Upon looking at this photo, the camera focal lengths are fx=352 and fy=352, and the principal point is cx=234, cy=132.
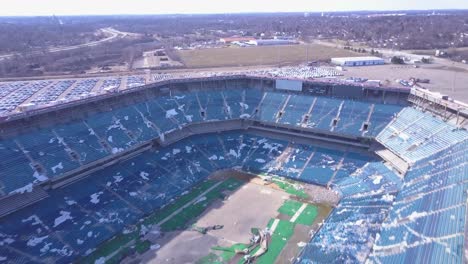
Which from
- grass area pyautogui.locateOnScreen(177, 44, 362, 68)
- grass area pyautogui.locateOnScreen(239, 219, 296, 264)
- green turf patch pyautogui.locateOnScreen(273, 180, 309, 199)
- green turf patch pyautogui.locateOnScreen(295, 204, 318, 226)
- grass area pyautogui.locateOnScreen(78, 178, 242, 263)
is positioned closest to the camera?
grass area pyautogui.locateOnScreen(239, 219, 296, 264)

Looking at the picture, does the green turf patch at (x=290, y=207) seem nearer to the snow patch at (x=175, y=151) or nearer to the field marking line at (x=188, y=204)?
the field marking line at (x=188, y=204)

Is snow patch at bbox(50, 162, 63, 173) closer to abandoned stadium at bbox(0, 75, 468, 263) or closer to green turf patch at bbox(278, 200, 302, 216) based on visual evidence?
abandoned stadium at bbox(0, 75, 468, 263)

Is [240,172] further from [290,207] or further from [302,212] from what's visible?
[302,212]

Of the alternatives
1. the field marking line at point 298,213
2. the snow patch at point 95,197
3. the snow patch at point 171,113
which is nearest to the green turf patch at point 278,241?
the field marking line at point 298,213

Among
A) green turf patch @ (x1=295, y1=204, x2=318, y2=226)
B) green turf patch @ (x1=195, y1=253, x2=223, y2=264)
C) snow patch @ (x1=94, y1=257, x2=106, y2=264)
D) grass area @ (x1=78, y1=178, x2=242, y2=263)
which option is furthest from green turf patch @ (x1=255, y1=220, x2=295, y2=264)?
snow patch @ (x1=94, y1=257, x2=106, y2=264)

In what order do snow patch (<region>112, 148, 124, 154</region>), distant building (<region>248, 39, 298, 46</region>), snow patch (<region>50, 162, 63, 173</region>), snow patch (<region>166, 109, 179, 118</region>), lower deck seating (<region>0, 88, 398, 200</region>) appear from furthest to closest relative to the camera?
distant building (<region>248, 39, 298, 46</region>) < snow patch (<region>166, 109, 179, 118</region>) < snow patch (<region>112, 148, 124, 154</region>) < lower deck seating (<region>0, 88, 398, 200</region>) < snow patch (<region>50, 162, 63, 173</region>)

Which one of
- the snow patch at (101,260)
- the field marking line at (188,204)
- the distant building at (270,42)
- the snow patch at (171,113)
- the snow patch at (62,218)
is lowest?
the field marking line at (188,204)

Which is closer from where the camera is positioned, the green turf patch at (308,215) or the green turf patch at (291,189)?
the green turf patch at (308,215)

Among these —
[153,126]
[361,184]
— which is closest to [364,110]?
[361,184]
